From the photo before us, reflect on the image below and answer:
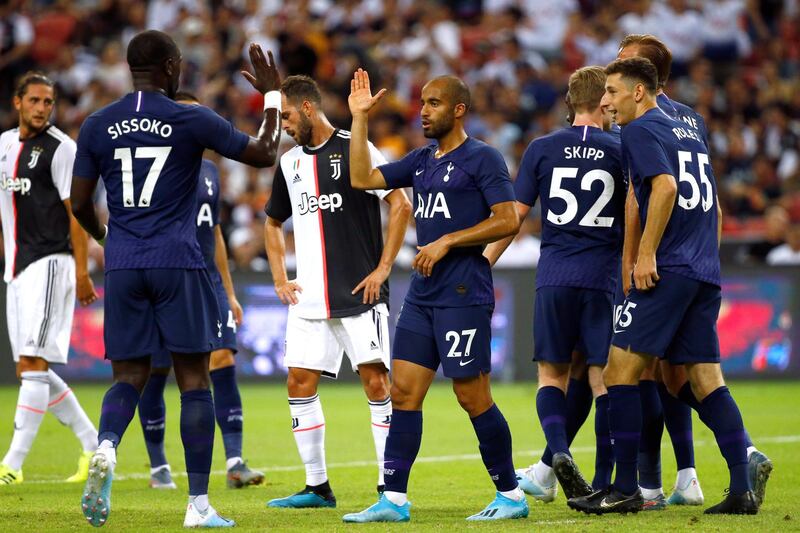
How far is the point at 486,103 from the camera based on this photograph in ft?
71.2

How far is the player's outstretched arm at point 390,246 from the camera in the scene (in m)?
8.03

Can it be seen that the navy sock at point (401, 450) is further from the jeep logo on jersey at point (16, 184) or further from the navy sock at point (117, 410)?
the jeep logo on jersey at point (16, 184)

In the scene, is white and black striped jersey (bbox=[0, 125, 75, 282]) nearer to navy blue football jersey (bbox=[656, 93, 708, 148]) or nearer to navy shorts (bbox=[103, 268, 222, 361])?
navy shorts (bbox=[103, 268, 222, 361])

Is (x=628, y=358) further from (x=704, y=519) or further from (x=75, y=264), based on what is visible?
(x=75, y=264)

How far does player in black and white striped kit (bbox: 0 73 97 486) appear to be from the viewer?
945 cm

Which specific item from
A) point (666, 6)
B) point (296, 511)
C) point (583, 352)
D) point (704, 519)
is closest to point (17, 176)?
point (296, 511)

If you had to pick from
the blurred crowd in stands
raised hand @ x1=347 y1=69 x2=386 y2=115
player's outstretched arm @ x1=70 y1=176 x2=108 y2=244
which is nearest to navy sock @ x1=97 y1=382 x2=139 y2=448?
player's outstretched arm @ x1=70 y1=176 x2=108 y2=244

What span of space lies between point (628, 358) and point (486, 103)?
1492cm

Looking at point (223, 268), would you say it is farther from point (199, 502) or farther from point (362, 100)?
point (199, 502)

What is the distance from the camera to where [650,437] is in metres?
7.85

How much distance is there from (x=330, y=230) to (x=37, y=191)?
264cm

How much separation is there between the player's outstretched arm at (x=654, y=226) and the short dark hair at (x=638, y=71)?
611 mm

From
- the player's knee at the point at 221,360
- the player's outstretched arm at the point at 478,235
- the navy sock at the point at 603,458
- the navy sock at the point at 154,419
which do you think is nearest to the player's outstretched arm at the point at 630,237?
the player's outstretched arm at the point at 478,235

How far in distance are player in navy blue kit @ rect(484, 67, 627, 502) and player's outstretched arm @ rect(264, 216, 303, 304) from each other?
132 cm
